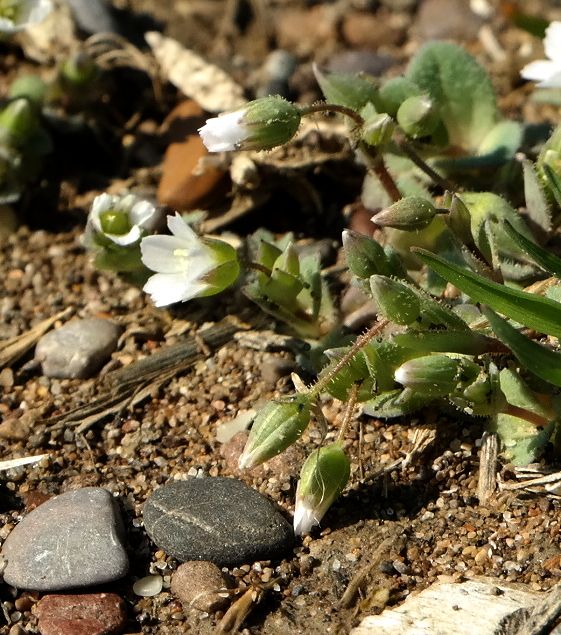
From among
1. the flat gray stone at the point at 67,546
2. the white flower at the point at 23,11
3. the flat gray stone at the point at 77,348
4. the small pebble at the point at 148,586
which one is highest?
the white flower at the point at 23,11

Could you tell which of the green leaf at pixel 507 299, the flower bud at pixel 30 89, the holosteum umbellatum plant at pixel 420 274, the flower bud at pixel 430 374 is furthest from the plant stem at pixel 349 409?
the flower bud at pixel 30 89

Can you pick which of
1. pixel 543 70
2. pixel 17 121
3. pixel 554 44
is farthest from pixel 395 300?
pixel 17 121

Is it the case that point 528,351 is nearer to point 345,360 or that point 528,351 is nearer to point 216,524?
point 345,360

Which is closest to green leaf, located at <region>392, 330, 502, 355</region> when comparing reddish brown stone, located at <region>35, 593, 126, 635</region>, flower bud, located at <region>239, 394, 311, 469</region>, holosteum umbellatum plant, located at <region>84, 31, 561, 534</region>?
holosteum umbellatum plant, located at <region>84, 31, 561, 534</region>

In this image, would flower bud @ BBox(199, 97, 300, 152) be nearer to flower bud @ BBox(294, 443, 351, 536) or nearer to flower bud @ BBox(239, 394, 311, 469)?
flower bud @ BBox(239, 394, 311, 469)

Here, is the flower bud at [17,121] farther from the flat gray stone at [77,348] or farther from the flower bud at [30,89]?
the flat gray stone at [77,348]

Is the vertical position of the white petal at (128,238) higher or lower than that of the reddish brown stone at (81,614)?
higher
